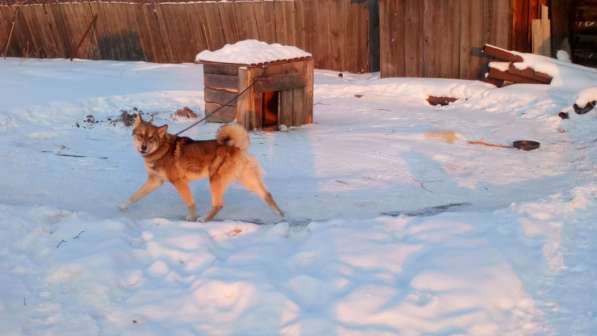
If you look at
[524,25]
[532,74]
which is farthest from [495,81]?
[524,25]

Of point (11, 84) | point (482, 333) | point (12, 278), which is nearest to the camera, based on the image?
point (482, 333)

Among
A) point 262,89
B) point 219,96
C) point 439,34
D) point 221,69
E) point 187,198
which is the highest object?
point 439,34

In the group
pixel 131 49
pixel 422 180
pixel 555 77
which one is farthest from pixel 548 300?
pixel 131 49

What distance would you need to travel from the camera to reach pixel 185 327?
17.7 ft

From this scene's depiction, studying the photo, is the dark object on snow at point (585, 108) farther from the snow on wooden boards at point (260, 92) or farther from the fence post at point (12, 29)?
the fence post at point (12, 29)

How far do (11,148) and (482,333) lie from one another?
7682 millimetres

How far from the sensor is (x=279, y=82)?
11.8m

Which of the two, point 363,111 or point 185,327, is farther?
point 363,111

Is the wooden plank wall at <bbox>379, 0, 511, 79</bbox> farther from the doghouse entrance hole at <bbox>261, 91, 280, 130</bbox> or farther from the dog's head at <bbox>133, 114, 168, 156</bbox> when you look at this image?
the dog's head at <bbox>133, 114, 168, 156</bbox>

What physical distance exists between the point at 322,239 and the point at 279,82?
5.48m

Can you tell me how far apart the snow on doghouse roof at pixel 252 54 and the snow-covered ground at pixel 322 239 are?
1157 mm

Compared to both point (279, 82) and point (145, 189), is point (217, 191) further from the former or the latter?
point (279, 82)

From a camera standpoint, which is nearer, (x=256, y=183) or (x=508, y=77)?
(x=256, y=183)

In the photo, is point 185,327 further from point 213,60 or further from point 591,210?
point 213,60
